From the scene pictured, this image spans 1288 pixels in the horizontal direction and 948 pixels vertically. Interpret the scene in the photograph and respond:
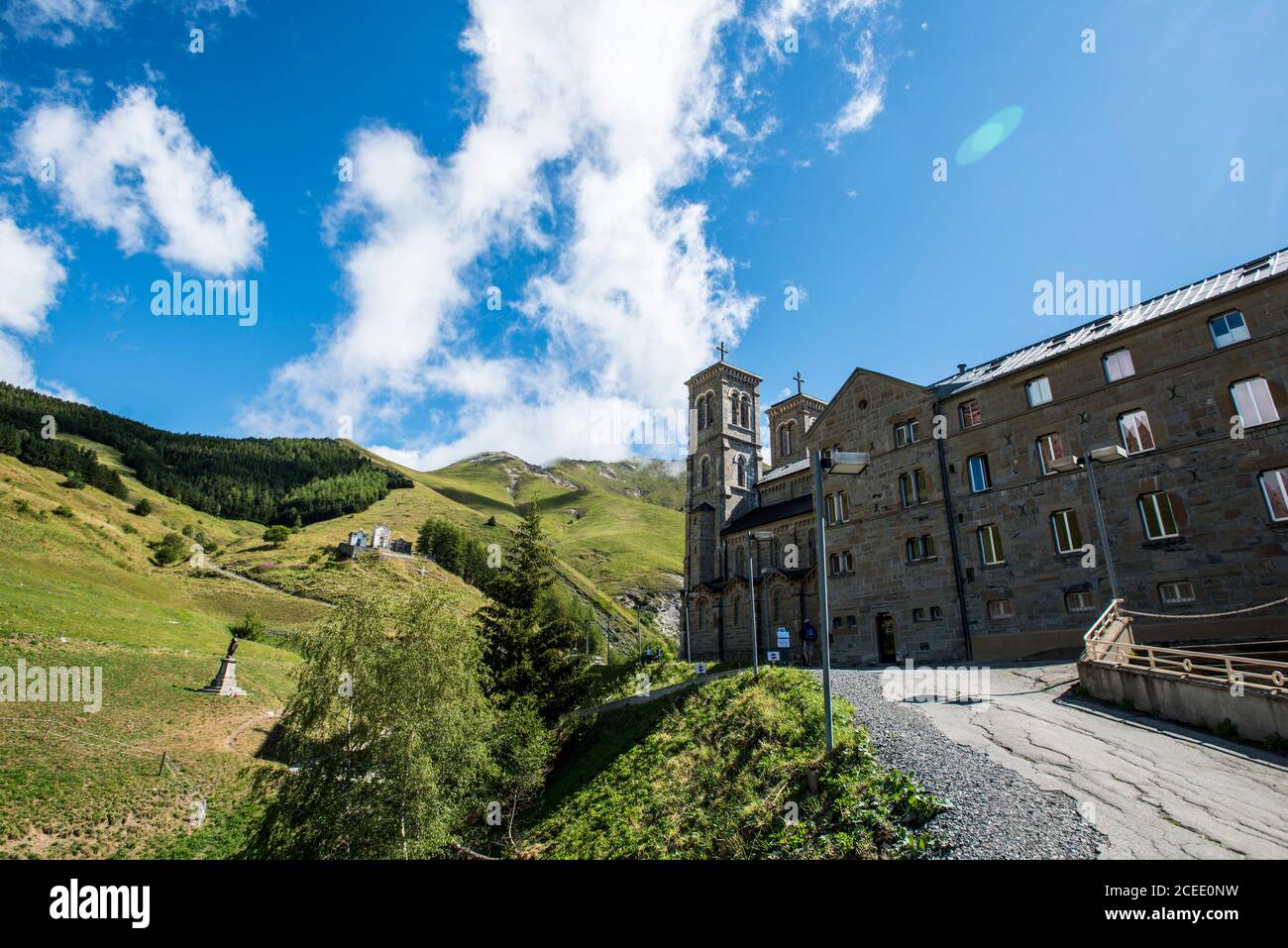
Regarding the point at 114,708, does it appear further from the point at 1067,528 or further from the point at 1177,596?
the point at 1177,596

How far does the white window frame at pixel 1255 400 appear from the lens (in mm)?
23344

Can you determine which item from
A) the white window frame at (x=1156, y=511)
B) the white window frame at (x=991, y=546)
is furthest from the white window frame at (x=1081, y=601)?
the white window frame at (x=1156, y=511)

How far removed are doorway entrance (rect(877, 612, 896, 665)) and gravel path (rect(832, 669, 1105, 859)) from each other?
18634mm

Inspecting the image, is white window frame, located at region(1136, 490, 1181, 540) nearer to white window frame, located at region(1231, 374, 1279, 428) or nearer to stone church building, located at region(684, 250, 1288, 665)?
stone church building, located at region(684, 250, 1288, 665)

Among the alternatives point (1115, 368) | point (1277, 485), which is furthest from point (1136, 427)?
point (1277, 485)

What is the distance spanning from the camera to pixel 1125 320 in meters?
29.1

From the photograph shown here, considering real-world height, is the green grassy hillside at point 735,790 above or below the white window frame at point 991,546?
below

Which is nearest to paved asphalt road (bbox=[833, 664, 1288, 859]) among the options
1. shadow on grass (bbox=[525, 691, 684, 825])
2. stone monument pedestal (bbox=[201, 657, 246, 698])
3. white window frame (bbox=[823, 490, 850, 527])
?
shadow on grass (bbox=[525, 691, 684, 825])

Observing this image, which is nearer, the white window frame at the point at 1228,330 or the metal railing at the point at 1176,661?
the metal railing at the point at 1176,661

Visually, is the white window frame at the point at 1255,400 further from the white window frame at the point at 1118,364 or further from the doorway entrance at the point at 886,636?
the doorway entrance at the point at 886,636

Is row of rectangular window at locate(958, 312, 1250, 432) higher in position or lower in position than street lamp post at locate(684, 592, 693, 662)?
higher

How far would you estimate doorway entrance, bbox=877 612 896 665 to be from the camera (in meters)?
35.2

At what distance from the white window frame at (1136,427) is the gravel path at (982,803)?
18.2 metres
